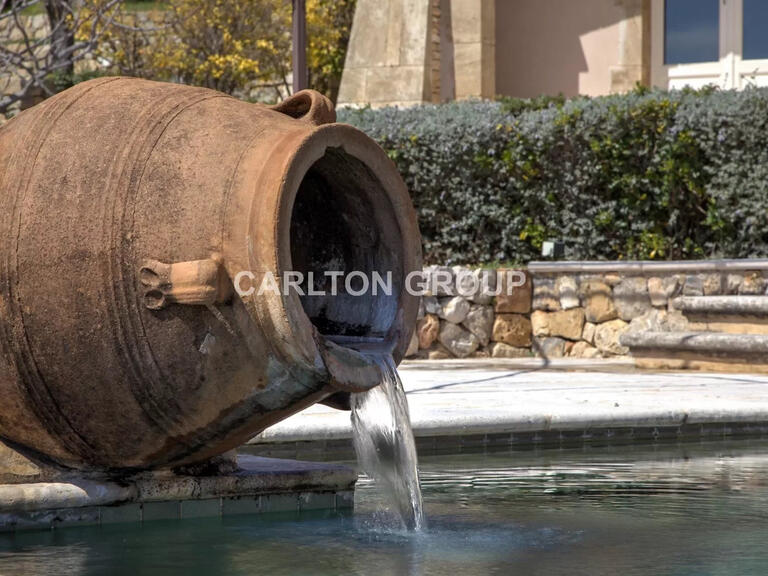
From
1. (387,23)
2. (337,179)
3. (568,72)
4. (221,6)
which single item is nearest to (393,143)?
(387,23)

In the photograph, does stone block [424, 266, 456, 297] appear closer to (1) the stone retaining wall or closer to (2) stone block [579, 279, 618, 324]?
(1) the stone retaining wall

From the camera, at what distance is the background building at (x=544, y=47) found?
47.9 ft

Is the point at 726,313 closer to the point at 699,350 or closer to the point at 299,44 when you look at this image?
the point at 699,350

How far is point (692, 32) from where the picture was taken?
15.4m

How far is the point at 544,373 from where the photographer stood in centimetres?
994

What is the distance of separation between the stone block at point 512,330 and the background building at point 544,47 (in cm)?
365

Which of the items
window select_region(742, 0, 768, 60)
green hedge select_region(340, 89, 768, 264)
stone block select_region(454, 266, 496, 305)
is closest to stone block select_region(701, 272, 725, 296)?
green hedge select_region(340, 89, 768, 264)

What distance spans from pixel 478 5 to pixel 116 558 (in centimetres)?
1121

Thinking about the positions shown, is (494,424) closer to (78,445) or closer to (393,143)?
(78,445)

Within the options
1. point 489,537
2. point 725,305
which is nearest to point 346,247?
point 489,537

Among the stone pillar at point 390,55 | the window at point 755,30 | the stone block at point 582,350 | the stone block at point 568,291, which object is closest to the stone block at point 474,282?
the stone block at point 568,291

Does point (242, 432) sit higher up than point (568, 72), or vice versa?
point (568, 72)

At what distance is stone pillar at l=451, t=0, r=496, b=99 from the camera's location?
1462 cm

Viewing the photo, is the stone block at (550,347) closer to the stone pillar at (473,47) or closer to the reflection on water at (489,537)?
the stone pillar at (473,47)
